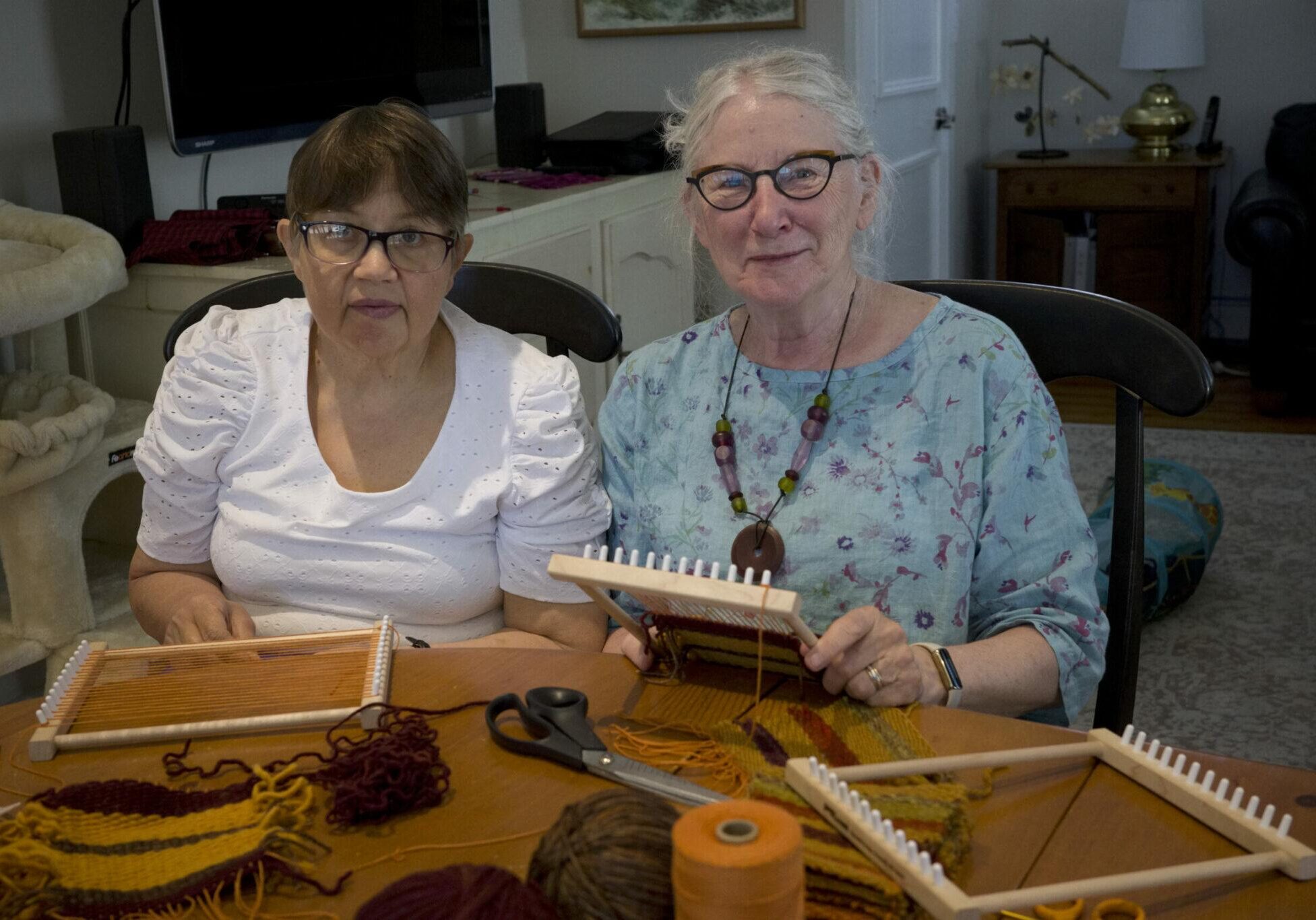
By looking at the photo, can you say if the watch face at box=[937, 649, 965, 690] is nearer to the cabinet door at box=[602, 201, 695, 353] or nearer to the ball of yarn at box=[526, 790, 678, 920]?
the ball of yarn at box=[526, 790, 678, 920]

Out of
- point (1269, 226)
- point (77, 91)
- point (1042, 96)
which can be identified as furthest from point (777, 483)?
point (1042, 96)

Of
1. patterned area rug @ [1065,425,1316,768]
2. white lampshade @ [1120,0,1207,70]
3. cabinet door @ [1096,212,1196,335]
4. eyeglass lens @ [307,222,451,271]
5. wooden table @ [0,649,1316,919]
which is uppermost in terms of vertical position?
white lampshade @ [1120,0,1207,70]

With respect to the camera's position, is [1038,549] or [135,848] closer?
[135,848]

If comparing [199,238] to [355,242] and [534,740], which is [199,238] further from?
[534,740]

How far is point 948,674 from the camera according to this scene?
115 centimetres

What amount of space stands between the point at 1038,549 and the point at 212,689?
2.55 ft

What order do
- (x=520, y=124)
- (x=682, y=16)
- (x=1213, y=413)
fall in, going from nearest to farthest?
1. (x=520, y=124)
2. (x=682, y=16)
3. (x=1213, y=413)

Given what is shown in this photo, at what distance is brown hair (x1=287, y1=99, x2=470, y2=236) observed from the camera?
134cm

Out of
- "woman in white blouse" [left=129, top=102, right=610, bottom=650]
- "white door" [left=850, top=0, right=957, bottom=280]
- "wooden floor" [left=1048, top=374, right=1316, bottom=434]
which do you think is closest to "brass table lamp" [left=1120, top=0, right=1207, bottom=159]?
"white door" [left=850, top=0, right=957, bottom=280]

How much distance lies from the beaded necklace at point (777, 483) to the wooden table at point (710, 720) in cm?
24

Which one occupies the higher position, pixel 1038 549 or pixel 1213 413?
pixel 1038 549

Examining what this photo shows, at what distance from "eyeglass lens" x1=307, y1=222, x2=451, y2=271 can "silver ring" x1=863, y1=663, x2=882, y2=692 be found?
646 mm

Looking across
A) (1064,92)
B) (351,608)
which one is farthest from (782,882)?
(1064,92)

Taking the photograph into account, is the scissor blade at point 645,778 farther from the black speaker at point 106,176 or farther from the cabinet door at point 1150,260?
the cabinet door at point 1150,260
